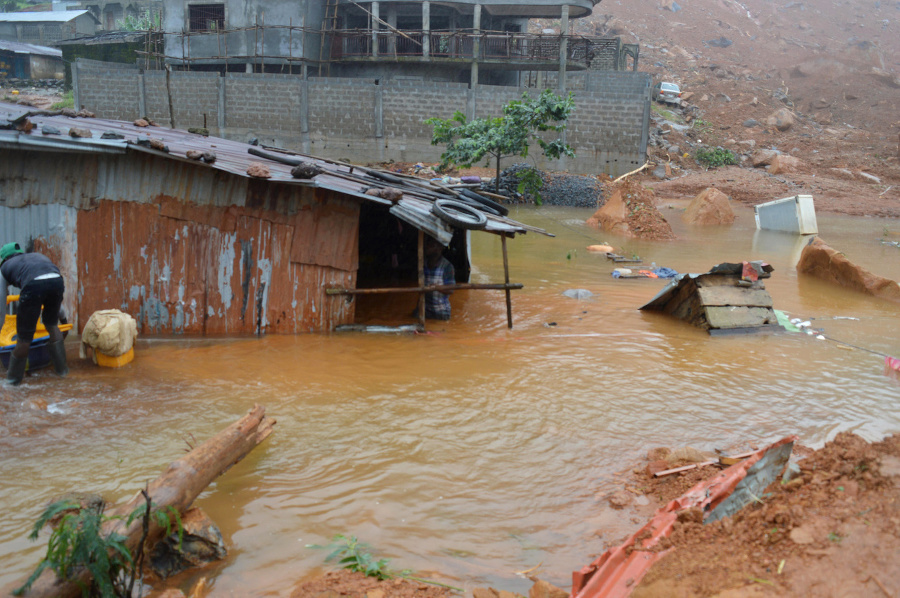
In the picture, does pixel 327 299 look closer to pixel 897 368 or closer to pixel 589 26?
pixel 897 368

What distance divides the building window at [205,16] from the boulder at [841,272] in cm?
2570

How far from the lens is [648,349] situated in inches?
328

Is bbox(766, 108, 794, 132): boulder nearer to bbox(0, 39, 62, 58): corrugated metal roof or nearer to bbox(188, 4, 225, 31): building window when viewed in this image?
bbox(188, 4, 225, 31): building window

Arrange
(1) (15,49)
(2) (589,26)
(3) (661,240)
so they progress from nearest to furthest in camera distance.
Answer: (3) (661,240), (1) (15,49), (2) (589,26)

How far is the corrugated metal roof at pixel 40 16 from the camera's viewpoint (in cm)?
3900

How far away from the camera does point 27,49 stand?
35.5m

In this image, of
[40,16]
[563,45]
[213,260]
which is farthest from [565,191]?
[40,16]

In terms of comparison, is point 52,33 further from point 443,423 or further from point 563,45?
point 443,423

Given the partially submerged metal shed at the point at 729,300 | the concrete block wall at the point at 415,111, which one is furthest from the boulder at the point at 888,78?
the partially submerged metal shed at the point at 729,300

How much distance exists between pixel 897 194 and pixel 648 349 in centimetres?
2152

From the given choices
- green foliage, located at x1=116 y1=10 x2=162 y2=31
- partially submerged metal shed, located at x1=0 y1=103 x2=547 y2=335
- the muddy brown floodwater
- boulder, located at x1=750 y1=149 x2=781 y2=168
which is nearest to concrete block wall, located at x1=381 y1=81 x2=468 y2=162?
boulder, located at x1=750 y1=149 x2=781 y2=168

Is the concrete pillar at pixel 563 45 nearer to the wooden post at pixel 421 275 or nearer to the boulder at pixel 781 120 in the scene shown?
the boulder at pixel 781 120

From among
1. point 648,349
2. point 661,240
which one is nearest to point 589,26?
point 661,240

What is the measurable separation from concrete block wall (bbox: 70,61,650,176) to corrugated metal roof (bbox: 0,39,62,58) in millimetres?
13614
